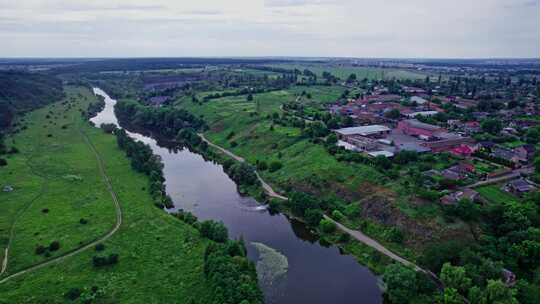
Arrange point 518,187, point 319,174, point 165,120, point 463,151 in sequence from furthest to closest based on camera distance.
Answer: point 165,120 < point 463,151 < point 319,174 < point 518,187

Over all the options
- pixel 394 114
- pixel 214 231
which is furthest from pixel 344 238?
pixel 394 114

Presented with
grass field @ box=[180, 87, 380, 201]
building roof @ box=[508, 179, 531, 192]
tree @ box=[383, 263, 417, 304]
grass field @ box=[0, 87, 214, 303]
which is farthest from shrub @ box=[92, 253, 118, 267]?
building roof @ box=[508, 179, 531, 192]

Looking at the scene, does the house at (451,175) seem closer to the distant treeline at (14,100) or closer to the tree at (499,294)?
the tree at (499,294)

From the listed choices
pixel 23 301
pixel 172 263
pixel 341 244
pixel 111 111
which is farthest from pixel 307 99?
pixel 23 301

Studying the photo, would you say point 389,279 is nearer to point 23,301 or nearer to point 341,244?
point 341,244

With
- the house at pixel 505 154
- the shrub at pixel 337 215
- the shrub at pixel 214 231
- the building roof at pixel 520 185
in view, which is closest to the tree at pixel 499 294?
the shrub at pixel 337 215

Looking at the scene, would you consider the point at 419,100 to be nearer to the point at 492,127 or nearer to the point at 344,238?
the point at 492,127

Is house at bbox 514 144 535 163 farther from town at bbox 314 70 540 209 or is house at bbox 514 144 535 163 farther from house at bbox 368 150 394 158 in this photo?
house at bbox 368 150 394 158
